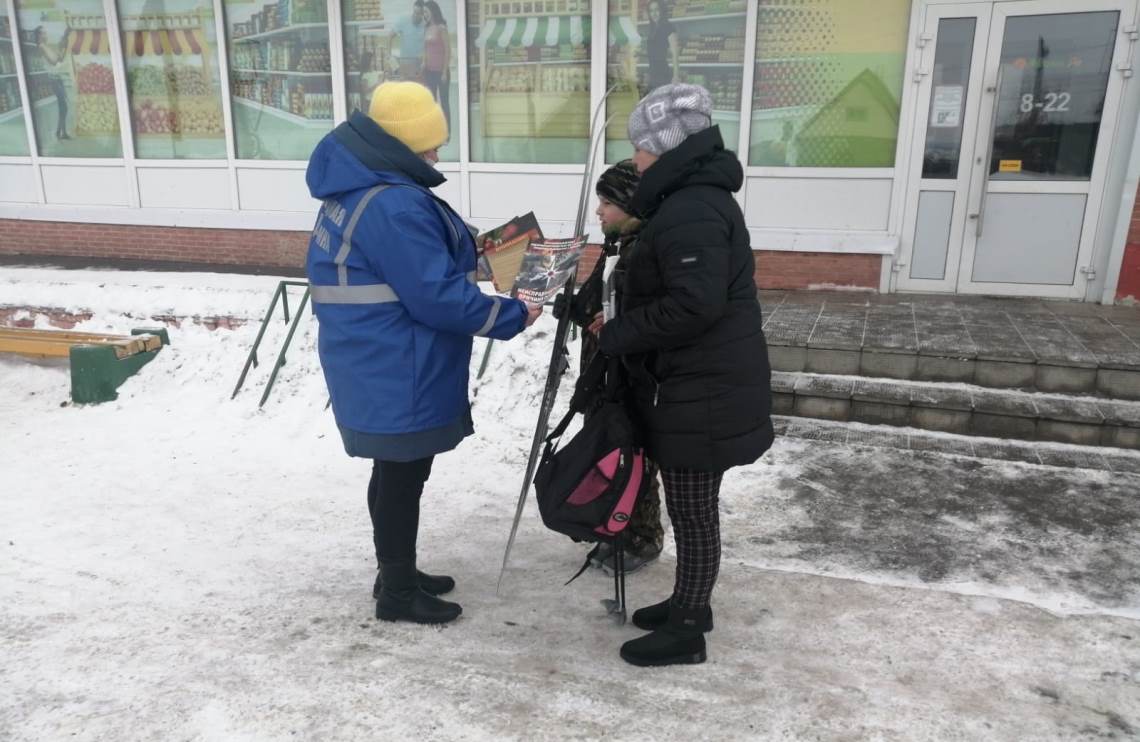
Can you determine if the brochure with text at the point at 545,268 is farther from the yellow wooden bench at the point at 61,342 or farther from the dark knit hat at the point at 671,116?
the yellow wooden bench at the point at 61,342

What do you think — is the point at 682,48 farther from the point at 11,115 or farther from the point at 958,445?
the point at 11,115

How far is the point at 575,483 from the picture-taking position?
2598mm

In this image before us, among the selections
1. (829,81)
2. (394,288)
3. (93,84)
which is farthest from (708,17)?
(93,84)

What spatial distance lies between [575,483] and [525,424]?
2401mm

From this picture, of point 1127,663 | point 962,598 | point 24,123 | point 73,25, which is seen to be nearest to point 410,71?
point 73,25

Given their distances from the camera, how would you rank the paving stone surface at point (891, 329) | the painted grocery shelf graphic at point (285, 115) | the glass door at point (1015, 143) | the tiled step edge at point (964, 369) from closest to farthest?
the tiled step edge at point (964, 369)
the paving stone surface at point (891, 329)
the glass door at point (1015, 143)
the painted grocery shelf graphic at point (285, 115)

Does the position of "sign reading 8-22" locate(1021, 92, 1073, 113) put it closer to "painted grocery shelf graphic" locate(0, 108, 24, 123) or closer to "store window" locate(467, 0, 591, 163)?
"store window" locate(467, 0, 591, 163)

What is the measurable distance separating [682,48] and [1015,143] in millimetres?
2810

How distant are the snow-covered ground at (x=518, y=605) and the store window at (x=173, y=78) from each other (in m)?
4.63

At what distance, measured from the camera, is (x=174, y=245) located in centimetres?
883

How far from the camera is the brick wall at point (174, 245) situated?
7602mm

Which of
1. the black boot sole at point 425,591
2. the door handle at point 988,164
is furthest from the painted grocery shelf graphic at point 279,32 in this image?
the black boot sole at point 425,591

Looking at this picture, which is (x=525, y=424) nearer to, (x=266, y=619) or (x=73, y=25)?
(x=266, y=619)

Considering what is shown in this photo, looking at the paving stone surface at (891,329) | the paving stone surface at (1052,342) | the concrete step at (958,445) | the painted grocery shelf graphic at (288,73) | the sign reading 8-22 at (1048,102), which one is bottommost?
the concrete step at (958,445)
